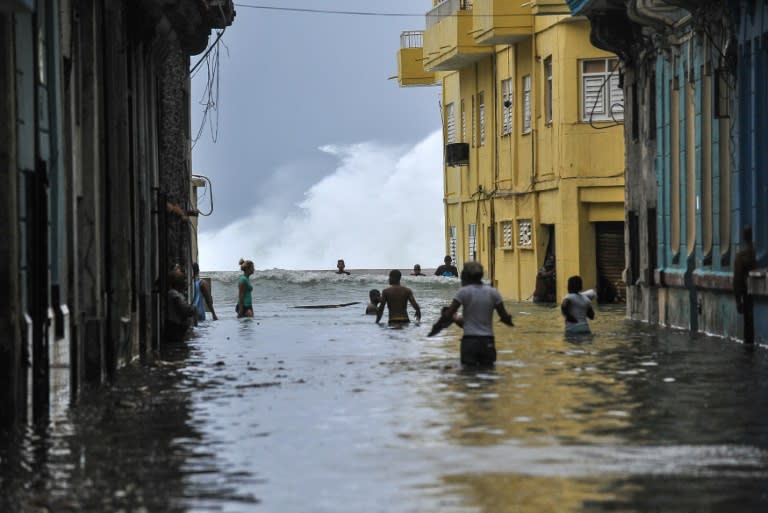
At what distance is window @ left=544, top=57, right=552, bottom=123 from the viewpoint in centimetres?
4866

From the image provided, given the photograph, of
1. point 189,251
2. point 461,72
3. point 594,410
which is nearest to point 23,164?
point 594,410

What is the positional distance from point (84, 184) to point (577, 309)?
31.5ft

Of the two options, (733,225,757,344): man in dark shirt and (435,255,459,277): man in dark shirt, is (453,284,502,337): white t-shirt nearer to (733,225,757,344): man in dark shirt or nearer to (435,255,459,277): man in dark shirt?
(733,225,757,344): man in dark shirt

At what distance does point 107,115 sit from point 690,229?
1333 cm

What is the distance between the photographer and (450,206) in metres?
62.7

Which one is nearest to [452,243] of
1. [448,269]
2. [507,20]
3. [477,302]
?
[448,269]

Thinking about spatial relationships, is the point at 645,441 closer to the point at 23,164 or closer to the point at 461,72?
the point at 23,164

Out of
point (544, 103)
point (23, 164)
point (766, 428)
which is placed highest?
point (544, 103)

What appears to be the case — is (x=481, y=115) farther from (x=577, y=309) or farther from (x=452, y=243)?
(x=577, y=309)

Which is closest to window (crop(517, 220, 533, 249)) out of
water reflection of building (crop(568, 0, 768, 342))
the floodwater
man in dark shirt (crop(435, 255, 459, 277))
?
man in dark shirt (crop(435, 255, 459, 277))

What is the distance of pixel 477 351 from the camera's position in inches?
832

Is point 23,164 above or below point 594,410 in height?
above

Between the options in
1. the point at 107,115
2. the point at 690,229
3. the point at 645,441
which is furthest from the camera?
the point at 690,229

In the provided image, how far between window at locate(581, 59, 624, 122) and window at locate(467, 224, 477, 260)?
11.3 m
